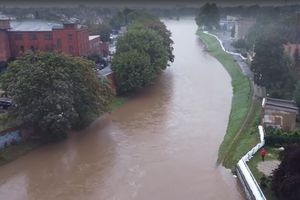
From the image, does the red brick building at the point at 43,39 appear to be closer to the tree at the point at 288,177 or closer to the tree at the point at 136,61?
the tree at the point at 136,61

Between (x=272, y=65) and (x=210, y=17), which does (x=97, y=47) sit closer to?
(x=272, y=65)

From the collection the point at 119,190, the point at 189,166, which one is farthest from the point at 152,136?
the point at 119,190

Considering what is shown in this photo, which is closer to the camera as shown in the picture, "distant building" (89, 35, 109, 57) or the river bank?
the river bank

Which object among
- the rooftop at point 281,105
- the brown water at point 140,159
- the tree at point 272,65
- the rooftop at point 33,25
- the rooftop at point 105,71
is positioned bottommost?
the brown water at point 140,159

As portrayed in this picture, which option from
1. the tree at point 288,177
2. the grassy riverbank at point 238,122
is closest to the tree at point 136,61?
the grassy riverbank at point 238,122

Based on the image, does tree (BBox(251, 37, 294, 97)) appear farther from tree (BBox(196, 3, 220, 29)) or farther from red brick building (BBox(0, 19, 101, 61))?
tree (BBox(196, 3, 220, 29))

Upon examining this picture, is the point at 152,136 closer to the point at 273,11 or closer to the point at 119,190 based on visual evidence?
the point at 119,190

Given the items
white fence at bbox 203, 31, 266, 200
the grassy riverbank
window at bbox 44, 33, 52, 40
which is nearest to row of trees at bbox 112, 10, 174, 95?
the grassy riverbank
